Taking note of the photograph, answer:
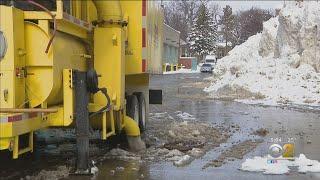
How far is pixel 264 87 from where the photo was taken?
2506 centimetres

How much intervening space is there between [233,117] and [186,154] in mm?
6709

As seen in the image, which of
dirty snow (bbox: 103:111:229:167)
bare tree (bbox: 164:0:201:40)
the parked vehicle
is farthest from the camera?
bare tree (bbox: 164:0:201:40)

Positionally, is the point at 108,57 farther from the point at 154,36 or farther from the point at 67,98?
the point at 154,36

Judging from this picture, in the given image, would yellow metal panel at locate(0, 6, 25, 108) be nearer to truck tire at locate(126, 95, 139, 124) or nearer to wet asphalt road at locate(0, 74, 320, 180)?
wet asphalt road at locate(0, 74, 320, 180)

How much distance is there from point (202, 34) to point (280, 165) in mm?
90988

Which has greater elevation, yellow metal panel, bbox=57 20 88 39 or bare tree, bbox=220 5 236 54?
bare tree, bbox=220 5 236 54

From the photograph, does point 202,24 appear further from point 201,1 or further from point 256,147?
point 256,147

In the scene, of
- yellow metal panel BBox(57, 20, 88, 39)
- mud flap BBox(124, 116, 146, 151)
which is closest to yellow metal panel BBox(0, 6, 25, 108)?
yellow metal panel BBox(57, 20, 88, 39)

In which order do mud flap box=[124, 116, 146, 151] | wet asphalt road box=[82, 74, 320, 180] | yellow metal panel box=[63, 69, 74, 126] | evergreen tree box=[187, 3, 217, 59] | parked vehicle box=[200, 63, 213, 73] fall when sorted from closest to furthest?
yellow metal panel box=[63, 69, 74, 126]
wet asphalt road box=[82, 74, 320, 180]
mud flap box=[124, 116, 146, 151]
parked vehicle box=[200, 63, 213, 73]
evergreen tree box=[187, 3, 217, 59]

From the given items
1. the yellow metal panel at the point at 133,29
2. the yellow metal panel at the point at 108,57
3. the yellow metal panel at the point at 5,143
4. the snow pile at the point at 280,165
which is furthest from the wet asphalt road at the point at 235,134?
the yellow metal panel at the point at 133,29

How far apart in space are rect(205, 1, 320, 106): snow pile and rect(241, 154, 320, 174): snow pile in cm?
1236

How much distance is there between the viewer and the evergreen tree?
9856cm

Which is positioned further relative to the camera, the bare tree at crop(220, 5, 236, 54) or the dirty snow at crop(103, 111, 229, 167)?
Answer: the bare tree at crop(220, 5, 236, 54)

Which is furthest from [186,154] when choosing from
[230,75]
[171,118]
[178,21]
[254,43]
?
[178,21]
